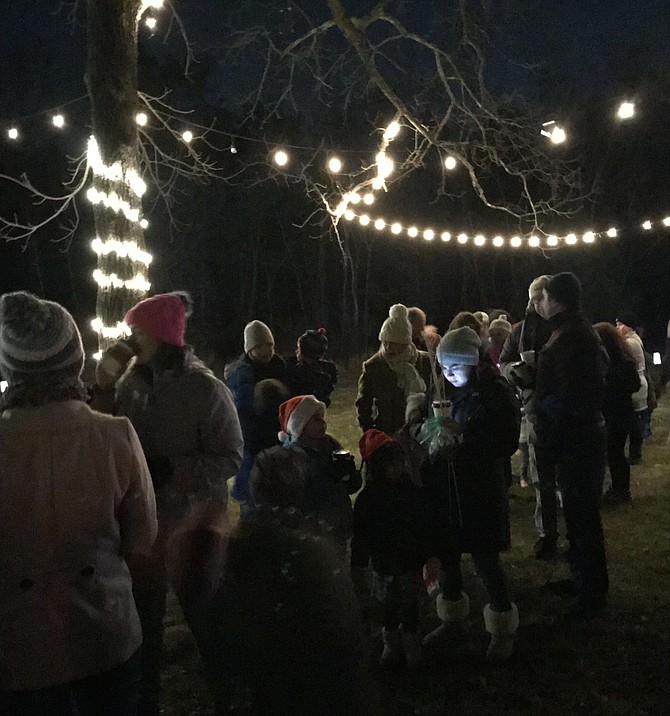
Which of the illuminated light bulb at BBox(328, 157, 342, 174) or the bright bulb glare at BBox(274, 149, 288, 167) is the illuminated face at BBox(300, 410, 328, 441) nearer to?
the illuminated light bulb at BBox(328, 157, 342, 174)

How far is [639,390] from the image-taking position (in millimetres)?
7160

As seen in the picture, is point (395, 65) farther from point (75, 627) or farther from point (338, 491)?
point (75, 627)

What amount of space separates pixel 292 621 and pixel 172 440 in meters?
1.01

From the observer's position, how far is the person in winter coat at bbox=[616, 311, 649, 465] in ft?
24.1

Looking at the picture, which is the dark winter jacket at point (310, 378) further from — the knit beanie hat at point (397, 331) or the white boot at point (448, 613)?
the white boot at point (448, 613)

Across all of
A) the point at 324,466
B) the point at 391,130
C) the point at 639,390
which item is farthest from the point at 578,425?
the point at 391,130

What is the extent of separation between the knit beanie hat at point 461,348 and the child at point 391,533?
0.52 meters

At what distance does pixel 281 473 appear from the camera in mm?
2809

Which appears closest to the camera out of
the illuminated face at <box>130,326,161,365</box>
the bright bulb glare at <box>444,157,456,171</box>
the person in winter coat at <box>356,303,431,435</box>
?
the illuminated face at <box>130,326,161,365</box>

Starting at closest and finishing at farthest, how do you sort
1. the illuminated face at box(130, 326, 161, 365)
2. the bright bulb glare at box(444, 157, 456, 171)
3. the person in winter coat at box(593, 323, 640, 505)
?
the illuminated face at box(130, 326, 161, 365)
the person in winter coat at box(593, 323, 640, 505)
the bright bulb glare at box(444, 157, 456, 171)

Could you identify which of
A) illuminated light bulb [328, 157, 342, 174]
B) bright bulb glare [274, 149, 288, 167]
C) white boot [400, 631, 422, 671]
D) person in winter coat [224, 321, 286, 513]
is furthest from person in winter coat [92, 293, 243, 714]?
bright bulb glare [274, 149, 288, 167]

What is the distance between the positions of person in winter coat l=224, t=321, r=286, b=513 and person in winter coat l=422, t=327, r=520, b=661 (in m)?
1.59

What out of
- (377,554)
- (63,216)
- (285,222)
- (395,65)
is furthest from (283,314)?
(377,554)

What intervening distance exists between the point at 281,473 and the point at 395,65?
21.5ft
